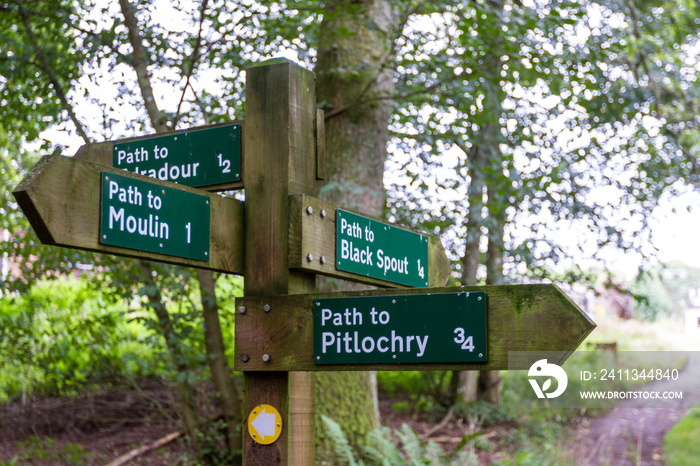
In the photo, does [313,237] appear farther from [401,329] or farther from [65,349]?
[65,349]

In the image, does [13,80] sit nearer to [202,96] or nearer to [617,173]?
[202,96]

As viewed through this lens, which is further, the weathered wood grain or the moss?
the moss

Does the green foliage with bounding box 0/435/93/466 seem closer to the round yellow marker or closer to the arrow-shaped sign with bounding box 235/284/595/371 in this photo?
the round yellow marker

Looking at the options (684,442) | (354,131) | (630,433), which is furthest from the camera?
(630,433)

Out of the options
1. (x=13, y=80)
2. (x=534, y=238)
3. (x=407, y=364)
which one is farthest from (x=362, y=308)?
(x=534, y=238)

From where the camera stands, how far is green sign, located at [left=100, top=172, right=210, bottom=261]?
2.10 meters

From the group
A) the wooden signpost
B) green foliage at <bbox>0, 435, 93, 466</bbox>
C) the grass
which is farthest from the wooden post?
the grass

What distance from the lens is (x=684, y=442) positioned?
9.15 m

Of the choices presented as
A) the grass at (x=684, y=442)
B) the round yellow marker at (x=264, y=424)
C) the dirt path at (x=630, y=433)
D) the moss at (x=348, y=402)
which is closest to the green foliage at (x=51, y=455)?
the moss at (x=348, y=402)

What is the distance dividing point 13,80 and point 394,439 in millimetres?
5228

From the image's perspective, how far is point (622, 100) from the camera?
8.55m

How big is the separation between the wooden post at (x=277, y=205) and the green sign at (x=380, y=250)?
0.59ft

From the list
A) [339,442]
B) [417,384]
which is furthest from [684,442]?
[339,442]

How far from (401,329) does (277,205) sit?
0.65m
